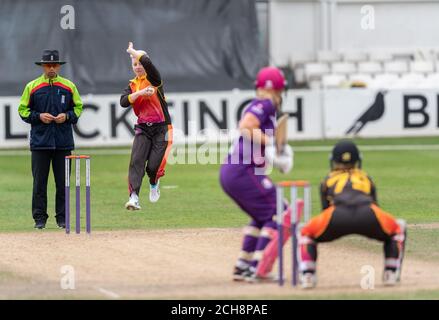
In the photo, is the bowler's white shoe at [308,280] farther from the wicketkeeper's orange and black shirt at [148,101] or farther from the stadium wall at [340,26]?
the stadium wall at [340,26]

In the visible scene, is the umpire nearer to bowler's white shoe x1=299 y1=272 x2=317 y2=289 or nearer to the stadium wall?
bowler's white shoe x1=299 y1=272 x2=317 y2=289

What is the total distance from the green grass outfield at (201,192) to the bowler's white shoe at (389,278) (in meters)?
0.42

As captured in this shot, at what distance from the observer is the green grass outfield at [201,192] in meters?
17.2

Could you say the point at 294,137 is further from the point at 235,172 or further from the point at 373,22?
the point at 235,172

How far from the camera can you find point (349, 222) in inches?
446

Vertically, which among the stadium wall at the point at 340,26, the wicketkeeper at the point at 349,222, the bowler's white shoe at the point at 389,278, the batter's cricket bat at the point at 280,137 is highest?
the stadium wall at the point at 340,26

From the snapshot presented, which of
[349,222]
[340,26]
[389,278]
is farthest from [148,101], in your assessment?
[340,26]

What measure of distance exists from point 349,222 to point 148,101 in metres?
6.12

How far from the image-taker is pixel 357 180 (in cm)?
1158

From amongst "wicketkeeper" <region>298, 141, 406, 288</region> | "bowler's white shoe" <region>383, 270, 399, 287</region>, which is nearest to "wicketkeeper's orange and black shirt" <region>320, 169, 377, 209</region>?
"wicketkeeper" <region>298, 141, 406, 288</region>

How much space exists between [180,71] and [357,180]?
2387 cm

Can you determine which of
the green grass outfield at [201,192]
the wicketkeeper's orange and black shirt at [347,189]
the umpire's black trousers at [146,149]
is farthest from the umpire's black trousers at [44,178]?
the wicketkeeper's orange and black shirt at [347,189]

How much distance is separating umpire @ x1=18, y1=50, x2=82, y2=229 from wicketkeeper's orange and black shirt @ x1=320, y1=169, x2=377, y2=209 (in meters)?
5.50
